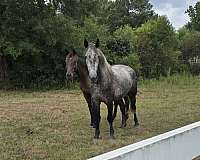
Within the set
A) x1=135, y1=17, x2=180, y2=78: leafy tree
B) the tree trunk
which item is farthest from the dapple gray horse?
x1=135, y1=17, x2=180, y2=78: leafy tree

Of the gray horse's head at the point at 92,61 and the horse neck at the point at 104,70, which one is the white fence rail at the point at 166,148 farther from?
the horse neck at the point at 104,70

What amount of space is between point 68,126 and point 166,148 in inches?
301

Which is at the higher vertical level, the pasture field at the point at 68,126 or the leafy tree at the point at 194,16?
the leafy tree at the point at 194,16

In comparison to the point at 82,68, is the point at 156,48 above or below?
above

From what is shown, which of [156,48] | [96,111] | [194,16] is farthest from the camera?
[194,16]

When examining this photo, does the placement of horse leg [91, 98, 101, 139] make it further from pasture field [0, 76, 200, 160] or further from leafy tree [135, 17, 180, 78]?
leafy tree [135, 17, 180, 78]

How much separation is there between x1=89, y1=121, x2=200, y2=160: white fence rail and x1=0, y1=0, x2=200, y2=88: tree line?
16423mm

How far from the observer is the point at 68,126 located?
39.2 ft

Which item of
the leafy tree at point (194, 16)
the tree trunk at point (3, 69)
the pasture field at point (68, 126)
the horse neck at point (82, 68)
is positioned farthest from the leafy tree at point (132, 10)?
the horse neck at point (82, 68)

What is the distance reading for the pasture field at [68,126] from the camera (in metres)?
8.80

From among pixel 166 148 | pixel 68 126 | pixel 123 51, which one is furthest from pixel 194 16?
pixel 166 148

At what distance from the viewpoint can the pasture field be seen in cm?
880

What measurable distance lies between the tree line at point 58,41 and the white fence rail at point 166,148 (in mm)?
16423

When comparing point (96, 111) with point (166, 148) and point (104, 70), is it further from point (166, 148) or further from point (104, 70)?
point (166, 148)
